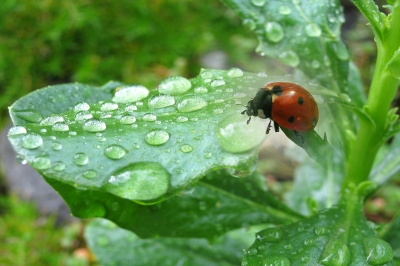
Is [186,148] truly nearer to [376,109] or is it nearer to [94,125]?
[94,125]

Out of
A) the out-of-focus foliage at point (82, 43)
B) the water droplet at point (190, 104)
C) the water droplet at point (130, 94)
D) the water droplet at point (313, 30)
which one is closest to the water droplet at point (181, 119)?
the water droplet at point (190, 104)

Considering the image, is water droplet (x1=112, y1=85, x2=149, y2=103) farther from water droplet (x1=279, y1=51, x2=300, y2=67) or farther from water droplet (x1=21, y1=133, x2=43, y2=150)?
water droplet (x1=279, y1=51, x2=300, y2=67)

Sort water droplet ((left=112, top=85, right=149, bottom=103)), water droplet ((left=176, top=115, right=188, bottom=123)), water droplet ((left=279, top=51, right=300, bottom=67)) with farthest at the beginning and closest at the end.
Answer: water droplet ((left=279, top=51, right=300, bottom=67))
water droplet ((left=112, top=85, right=149, bottom=103))
water droplet ((left=176, top=115, right=188, bottom=123))

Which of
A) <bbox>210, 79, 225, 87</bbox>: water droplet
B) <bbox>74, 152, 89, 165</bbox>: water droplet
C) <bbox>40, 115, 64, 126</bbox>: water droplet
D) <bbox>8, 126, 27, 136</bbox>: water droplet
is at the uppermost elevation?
<bbox>8, 126, 27, 136</bbox>: water droplet

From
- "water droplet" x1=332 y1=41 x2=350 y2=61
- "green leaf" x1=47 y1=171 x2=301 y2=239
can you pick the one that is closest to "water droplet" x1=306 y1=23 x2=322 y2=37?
"water droplet" x1=332 y1=41 x2=350 y2=61

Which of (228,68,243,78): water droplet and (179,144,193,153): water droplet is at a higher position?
(179,144,193,153): water droplet

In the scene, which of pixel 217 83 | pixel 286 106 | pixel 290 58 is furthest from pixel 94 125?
pixel 290 58
